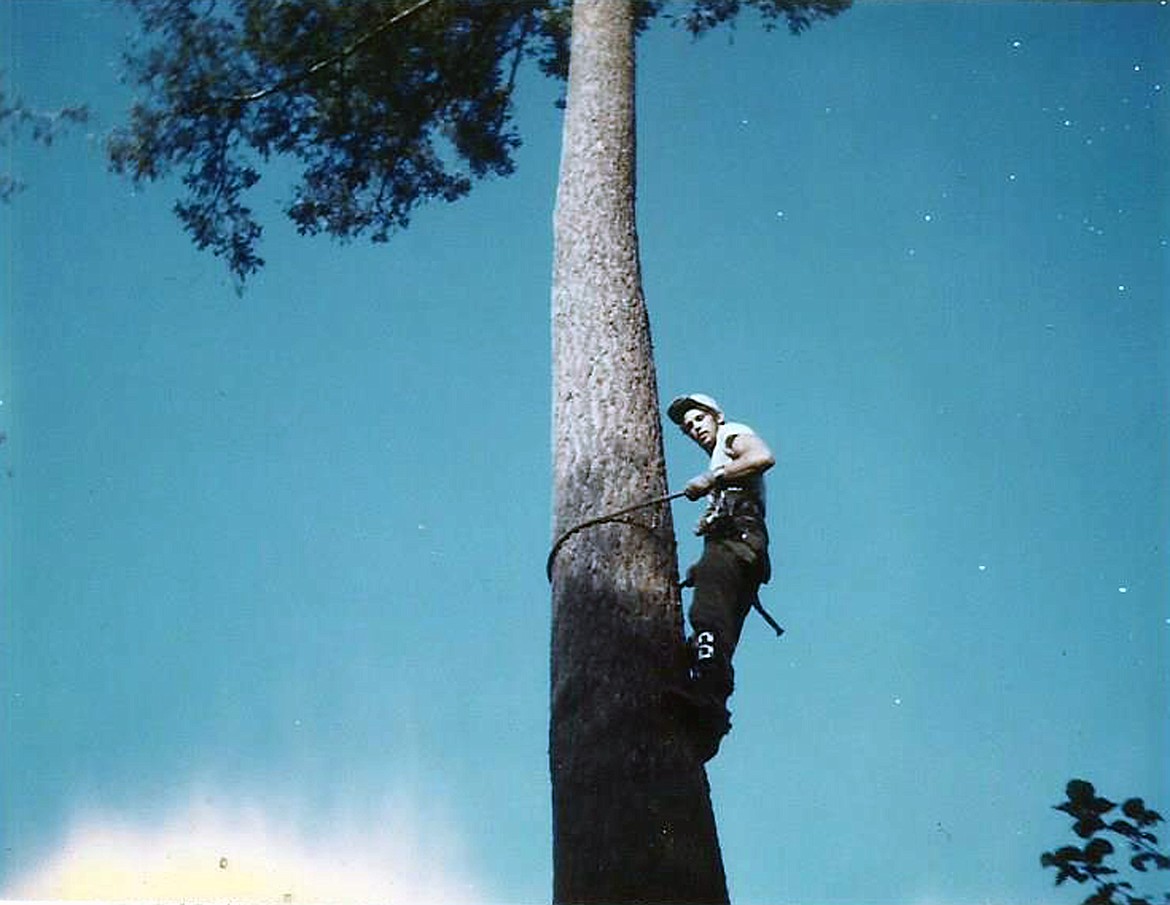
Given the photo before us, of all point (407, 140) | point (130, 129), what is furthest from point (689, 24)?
point (130, 129)

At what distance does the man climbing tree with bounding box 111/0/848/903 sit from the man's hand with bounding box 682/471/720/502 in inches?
3.0

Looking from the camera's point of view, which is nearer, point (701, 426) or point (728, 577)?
point (728, 577)

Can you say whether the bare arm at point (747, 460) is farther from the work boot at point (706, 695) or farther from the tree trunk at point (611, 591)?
the work boot at point (706, 695)

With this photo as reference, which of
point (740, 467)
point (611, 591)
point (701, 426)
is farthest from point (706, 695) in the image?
→ point (701, 426)

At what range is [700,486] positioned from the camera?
3.81 metres

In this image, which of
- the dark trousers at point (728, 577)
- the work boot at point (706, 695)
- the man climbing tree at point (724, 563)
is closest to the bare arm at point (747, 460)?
the man climbing tree at point (724, 563)

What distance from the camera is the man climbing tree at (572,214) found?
130 inches

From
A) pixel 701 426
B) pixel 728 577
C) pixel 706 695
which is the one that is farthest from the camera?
pixel 701 426

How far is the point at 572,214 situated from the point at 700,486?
1037 mm

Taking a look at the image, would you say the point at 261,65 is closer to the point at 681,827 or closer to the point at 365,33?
the point at 365,33

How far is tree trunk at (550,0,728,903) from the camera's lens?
3.24 meters

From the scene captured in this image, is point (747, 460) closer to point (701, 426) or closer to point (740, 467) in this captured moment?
point (740, 467)

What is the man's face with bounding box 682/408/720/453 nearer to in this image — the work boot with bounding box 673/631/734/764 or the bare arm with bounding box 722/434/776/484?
the bare arm with bounding box 722/434/776/484

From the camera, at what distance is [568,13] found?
17.5 ft
